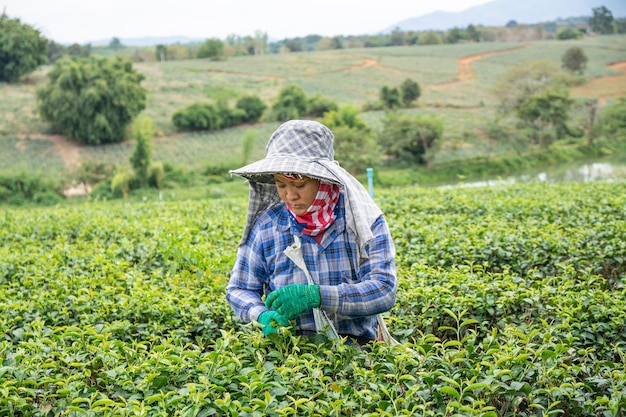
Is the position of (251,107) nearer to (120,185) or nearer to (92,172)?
(92,172)

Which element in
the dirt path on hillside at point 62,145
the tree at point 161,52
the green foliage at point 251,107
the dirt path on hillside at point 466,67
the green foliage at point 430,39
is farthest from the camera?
the green foliage at point 430,39

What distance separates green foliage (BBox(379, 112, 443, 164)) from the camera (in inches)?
1411

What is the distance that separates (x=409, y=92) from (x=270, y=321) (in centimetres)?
4815

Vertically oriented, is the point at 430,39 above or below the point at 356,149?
above

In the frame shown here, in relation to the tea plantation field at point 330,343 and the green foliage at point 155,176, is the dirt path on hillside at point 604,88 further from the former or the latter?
the tea plantation field at point 330,343

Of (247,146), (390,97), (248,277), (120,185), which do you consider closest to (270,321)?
(248,277)

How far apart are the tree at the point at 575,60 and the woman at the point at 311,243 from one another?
57.7 meters

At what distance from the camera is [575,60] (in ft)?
183

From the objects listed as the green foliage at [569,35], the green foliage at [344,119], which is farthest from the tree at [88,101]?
the green foliage at [569,35]

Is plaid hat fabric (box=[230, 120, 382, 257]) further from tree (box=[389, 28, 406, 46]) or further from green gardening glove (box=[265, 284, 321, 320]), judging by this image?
tree (box=[389, 28, 406, 46])

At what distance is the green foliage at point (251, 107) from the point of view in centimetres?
4553

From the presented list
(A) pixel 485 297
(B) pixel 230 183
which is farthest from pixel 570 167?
(A) pixel 485 297

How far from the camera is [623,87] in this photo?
52.2m

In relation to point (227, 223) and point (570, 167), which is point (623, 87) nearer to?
point (570, 167)
